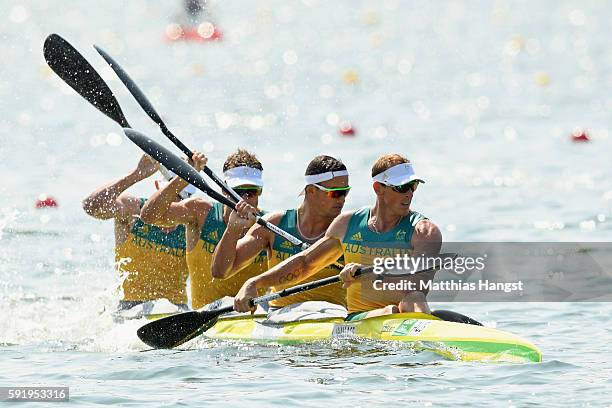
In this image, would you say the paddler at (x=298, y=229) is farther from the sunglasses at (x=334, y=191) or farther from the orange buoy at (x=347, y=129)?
the orange buoy at (x=347, y=129)

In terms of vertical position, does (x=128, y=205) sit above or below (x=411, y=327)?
above

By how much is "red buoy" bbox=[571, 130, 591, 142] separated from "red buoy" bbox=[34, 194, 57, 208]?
7.98 m

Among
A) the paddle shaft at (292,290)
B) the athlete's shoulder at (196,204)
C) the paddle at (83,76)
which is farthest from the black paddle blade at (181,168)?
the paddle at (83,76)

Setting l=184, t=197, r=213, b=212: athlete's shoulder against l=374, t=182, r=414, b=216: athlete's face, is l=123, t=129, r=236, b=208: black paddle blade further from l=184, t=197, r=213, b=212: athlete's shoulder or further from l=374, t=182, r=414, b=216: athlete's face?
l=374, t=182, r=414, b=216: athlete's face

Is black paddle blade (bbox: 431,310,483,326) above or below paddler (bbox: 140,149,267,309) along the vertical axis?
below

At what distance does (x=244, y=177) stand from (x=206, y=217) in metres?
0.43

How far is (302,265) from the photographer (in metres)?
8.96

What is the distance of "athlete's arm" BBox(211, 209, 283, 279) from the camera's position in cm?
934

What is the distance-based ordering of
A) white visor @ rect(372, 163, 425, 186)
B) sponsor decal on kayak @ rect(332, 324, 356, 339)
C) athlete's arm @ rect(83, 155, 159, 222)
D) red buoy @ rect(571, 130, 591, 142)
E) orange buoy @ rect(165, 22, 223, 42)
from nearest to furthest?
1. white visor @ rect(372, 163, 425, 186)
2. sponsor decal on kayak @ rect(332, 324, 356, 339)
3. athlete's arm @ rect(83, 155, 159, 222)
4. red buoy @ rect(571, 130, 591, 142)
5. orange buoy @ rect(165, 22, 223, 42)

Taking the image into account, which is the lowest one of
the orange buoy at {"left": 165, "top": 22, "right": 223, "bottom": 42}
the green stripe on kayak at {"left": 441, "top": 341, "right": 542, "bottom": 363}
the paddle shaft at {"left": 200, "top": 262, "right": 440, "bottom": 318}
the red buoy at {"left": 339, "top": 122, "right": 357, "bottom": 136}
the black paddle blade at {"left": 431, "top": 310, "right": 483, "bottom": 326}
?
the green stripe on kayak at {"left": 441, "top": 341, "right": 542, "bottom": 363}

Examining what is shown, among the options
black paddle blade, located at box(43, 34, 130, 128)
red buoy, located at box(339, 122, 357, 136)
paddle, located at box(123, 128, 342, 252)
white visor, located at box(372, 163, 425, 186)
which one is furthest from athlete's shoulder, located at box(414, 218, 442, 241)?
red buoy, located at box(339, 122, 357, 136)

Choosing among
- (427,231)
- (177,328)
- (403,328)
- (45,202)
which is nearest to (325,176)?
(427,231)

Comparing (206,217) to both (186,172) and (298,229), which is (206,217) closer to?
(186,172)

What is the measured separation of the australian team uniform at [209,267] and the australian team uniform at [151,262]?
44 centimetres
